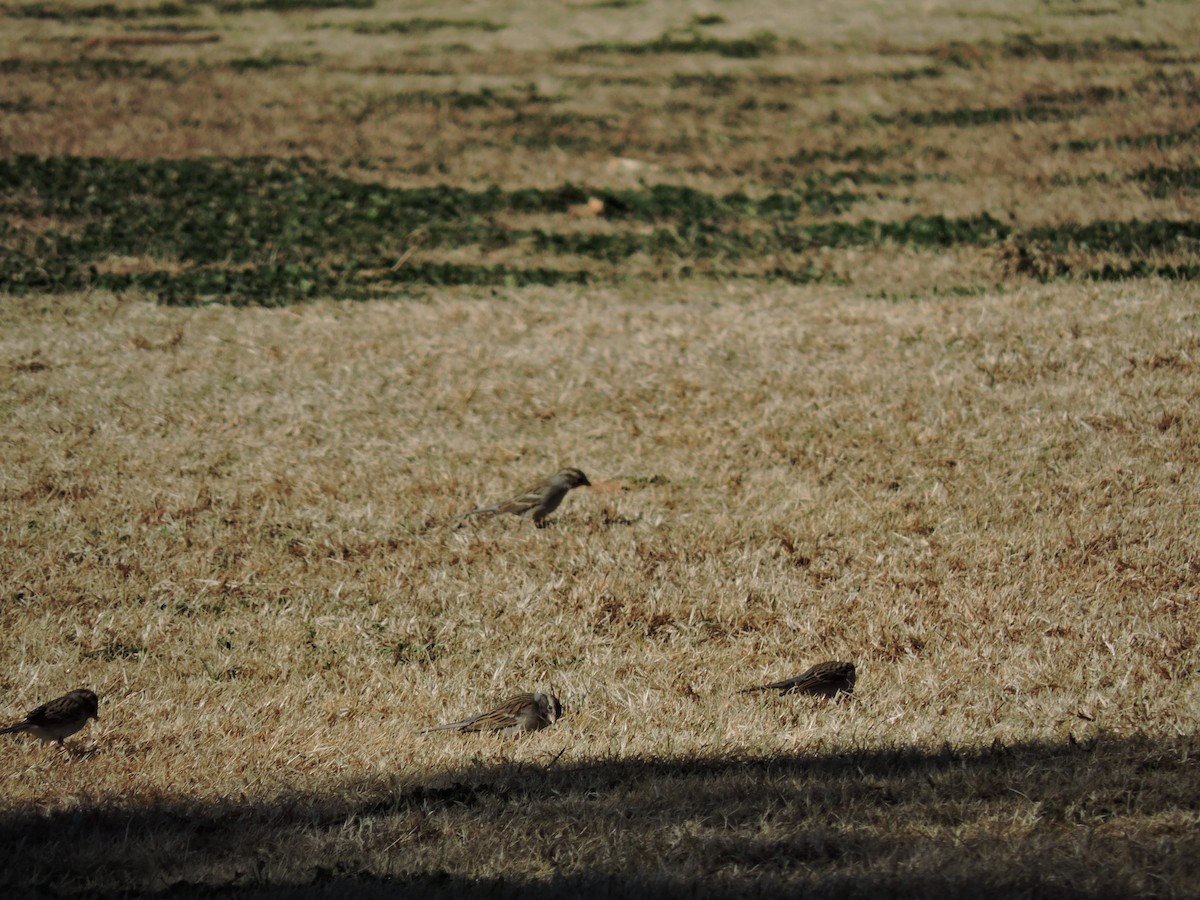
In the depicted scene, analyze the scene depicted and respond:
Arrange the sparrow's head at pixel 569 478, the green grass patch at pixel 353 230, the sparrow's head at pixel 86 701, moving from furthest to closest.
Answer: the green grass patch at pixel 353 230, the sparrow's head at pixel 569 478, the sparrow's head at pixel 86 701

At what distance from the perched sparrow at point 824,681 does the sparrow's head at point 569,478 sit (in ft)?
9.10

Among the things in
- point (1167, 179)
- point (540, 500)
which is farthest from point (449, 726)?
point (1167, 179)

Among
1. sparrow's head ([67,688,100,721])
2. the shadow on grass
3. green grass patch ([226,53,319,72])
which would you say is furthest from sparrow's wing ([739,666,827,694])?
green grass patch ([226,53,319,72])

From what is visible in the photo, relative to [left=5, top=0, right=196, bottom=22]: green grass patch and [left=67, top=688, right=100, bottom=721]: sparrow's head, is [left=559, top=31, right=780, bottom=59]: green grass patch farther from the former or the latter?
[left=67, top=688, right=100, bottom=721]: sparrow's head

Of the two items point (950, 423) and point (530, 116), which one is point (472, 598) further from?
point (530, 116)

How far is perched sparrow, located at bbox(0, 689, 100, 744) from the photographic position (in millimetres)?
5883

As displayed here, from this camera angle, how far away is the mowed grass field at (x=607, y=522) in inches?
196

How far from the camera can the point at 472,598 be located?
7.95 m

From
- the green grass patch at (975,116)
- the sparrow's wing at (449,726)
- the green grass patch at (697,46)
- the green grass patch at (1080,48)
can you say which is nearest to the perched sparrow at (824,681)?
the sparrow's wing at (449,726)

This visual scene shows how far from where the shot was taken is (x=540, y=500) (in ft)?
29.2

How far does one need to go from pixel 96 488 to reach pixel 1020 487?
6.80m

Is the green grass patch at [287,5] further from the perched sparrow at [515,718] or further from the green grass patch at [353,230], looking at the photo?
the perched sparrow at [515,718]

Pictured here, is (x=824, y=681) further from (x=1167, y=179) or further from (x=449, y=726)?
(x=1167, y=179)

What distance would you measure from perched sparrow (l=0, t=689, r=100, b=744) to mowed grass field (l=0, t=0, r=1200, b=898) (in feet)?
0.41
